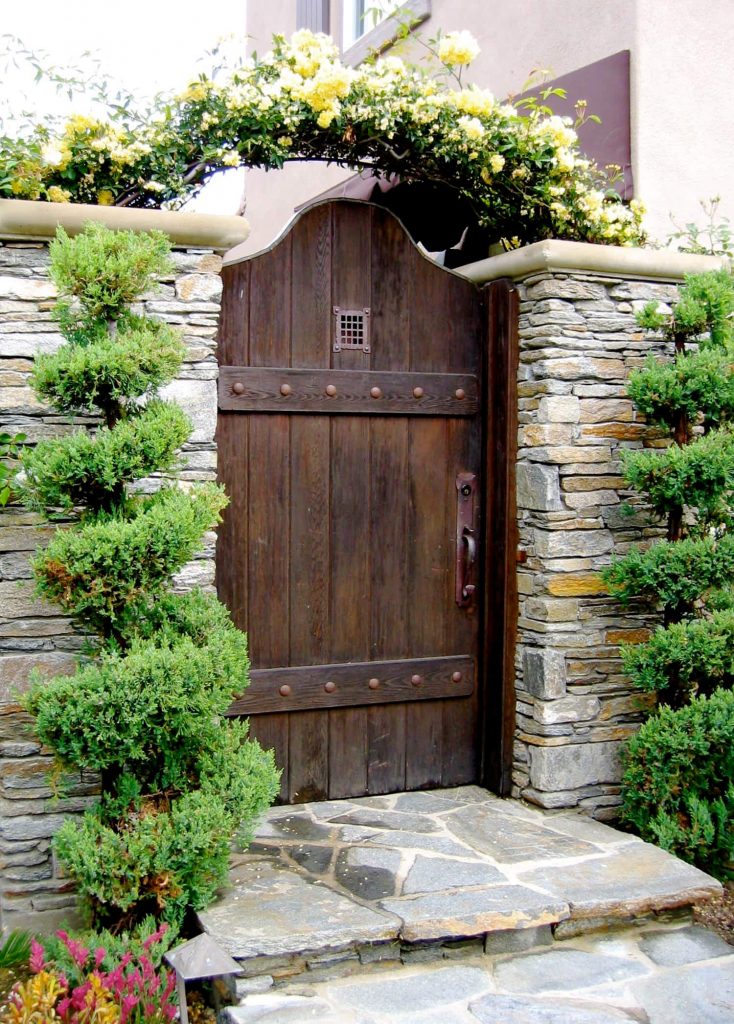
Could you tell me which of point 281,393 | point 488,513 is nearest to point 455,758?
point 488,513

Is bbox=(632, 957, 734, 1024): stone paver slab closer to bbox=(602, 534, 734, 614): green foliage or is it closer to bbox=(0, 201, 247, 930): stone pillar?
bbox=(602, 534, 734, 614): green foliage

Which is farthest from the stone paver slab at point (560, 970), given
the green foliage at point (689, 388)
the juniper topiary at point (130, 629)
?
the green foliage at point (689, 388)

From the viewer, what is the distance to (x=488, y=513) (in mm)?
4594

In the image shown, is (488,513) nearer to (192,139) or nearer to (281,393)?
(281,393)

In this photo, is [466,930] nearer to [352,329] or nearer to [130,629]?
[130,629]

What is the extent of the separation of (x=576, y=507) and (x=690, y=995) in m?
1.85

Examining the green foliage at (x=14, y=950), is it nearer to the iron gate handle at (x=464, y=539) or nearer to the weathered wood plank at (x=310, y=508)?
the weathered wood plank at (x=310, y=508)

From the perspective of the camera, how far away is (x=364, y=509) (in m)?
4.43

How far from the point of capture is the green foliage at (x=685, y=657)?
4.03 meters

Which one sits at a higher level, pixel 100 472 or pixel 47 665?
pixel 100 472

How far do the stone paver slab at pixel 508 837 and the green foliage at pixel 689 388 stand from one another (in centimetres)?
165

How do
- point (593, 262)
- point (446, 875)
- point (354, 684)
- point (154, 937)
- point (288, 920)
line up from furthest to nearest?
point (354, 684) → point (593, 262) → point (446, 875) → point (288, 920) → point (154, 937)

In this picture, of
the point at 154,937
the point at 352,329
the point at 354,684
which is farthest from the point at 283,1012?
the point at 352,329

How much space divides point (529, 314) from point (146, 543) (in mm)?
2030
